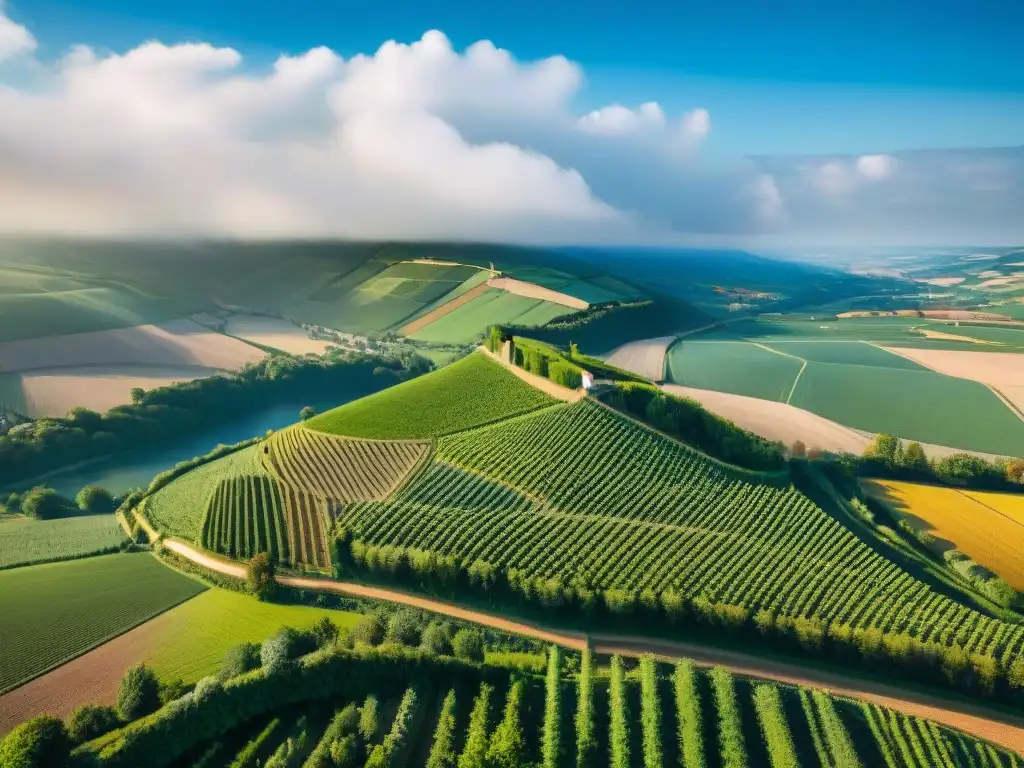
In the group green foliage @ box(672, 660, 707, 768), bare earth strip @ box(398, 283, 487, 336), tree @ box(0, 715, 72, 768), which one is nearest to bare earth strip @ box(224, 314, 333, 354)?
bare earth strip @ box(398, 283, 487, 336)

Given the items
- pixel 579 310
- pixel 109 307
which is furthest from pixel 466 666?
pixel 109 307

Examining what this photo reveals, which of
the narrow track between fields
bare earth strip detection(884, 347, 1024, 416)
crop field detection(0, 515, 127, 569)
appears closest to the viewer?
the narrow track between fields

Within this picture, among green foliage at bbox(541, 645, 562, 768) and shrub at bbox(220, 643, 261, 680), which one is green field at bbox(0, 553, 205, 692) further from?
green foliage at bbox(541, 645, 562, 768)

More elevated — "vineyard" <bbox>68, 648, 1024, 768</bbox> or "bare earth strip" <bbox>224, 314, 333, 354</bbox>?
"bare earth strip" <bbox>224, 314, 333, 354</bbox>

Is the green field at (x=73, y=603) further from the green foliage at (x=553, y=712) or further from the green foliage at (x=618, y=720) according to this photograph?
the green foliage at (x=618, y=720)

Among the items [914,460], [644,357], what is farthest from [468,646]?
[644,357]

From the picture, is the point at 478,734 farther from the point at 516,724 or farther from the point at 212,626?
the point at 212,626

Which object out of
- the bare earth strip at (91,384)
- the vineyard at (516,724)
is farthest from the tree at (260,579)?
the bare earth strip at (91,384)
